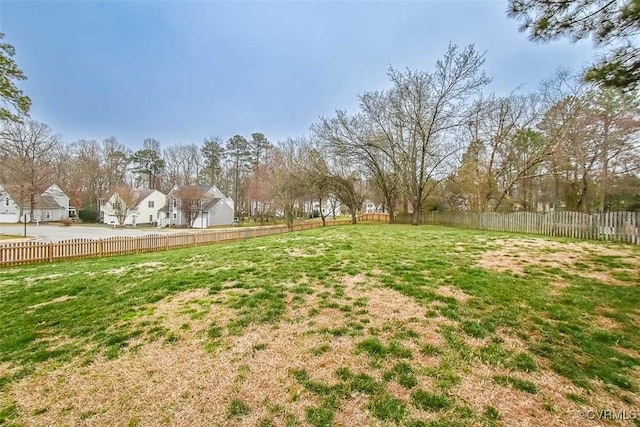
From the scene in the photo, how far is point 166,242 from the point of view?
1350 cm

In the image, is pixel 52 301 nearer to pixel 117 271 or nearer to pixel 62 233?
pixel 117 271

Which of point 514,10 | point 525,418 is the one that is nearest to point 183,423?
point 525,418

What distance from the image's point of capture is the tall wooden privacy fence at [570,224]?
30.6 feet

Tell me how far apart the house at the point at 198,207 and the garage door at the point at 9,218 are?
19.6 meters

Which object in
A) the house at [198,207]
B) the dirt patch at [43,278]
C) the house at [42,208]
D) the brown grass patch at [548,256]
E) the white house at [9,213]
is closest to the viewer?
the brown grass patch at [548,256]

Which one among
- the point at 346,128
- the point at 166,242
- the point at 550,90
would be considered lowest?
the point at 166,242

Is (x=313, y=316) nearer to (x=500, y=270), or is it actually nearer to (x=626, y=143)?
(x=500, y=270)

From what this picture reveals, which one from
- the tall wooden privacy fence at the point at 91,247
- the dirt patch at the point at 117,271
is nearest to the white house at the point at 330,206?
the tall wooden privacy fence at the point at 91,247

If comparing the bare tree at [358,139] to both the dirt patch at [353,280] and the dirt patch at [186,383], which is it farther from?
the dirt patch at [186,383]

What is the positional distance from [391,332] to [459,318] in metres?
1.01

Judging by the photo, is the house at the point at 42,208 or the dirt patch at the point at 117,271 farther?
the house at the point at 42,208

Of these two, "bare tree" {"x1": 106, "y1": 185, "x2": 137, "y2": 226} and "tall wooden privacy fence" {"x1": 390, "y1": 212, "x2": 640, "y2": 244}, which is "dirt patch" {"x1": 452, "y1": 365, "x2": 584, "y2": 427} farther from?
"bare tree" {"x1": 106, "y1": 185, "x2": 137, "y2": 226}

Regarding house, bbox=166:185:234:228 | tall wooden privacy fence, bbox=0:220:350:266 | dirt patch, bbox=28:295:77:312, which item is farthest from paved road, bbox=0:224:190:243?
dirt patch, bbox=28:295:77:312

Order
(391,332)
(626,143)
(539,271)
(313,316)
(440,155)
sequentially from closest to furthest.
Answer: (391,332) → (313,316) → (539,271) → (626,143) → (440,155)
